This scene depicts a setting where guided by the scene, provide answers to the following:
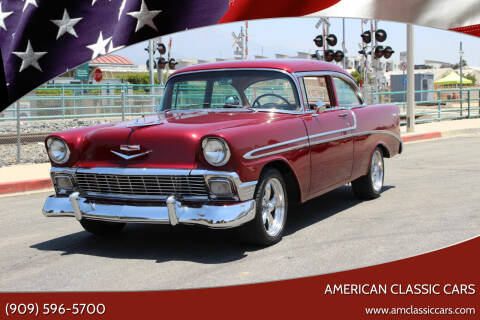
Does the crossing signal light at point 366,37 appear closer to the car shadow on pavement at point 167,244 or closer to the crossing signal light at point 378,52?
the crossing signal light at point 378,52

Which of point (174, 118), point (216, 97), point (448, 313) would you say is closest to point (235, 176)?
point (174, 118)

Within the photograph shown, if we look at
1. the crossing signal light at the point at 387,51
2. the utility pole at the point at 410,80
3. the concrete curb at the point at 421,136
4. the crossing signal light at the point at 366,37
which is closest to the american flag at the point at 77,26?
the concrete curb at the point at 421,136

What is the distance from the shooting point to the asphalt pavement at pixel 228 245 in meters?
4.70

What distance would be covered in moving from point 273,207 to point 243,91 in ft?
4.35

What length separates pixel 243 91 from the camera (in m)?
6.31

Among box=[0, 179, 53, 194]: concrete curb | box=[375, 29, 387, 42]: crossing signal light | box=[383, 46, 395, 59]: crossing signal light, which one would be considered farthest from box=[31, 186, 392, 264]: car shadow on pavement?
box=[383, 46, 395, 59]: crossing signal light

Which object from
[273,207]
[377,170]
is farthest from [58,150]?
[377,170]

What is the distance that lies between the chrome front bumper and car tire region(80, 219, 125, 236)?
0.60 m

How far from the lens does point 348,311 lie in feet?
11.5

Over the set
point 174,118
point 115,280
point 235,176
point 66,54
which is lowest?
point 115,280

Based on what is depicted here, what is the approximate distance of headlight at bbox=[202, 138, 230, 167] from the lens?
4992 millimetres

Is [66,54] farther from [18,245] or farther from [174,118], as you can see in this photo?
[18,245]

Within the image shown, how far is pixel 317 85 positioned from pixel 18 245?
3.43 m

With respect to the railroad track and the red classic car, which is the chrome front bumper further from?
the railroad track
